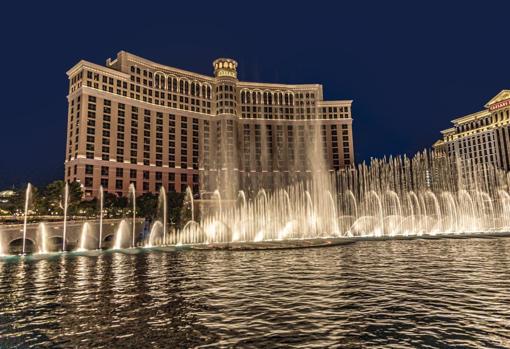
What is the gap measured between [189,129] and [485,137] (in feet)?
379

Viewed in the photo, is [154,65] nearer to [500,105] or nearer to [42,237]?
[42,237]

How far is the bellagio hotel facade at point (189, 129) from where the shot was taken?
100562 mm

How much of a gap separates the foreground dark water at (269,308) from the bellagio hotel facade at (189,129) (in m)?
90.1

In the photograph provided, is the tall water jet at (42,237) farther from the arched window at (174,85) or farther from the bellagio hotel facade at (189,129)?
the arched window at (174,85)

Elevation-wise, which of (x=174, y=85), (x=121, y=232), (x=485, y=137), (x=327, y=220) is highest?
(x=174, y=85)

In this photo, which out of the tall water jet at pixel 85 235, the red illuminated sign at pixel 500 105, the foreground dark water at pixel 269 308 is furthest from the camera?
the red illuminated sign at pixel 500 105

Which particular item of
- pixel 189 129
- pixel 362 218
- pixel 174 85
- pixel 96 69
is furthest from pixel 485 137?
pixel 96 69

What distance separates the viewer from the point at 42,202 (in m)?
65.7

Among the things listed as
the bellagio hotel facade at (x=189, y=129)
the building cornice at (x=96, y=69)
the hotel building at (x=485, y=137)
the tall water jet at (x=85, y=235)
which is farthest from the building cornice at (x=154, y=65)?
the hotel building at (x=485, y=137)

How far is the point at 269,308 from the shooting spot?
10688 millimetres

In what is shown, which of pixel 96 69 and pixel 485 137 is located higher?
pixel 96 69

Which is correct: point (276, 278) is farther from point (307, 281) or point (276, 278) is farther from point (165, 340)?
point (165, 340)

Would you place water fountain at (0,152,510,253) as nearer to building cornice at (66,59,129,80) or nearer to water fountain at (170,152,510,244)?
water fountain at (170,152,510,244)

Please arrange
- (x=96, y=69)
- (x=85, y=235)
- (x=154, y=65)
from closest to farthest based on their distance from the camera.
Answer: (x=85, y=235)
(x=96, y=69)
(x=154, y=65)
